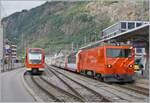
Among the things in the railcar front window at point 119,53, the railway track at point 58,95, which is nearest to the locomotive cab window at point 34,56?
the railcar front window at point 119,53

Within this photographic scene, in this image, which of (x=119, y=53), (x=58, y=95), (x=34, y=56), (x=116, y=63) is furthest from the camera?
(x=34, y=56)

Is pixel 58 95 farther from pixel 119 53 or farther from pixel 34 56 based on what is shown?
pixel 34 56

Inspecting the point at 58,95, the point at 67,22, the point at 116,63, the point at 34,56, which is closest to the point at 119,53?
the point at 116,63

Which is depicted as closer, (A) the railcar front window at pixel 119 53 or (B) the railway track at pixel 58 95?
(B) the railway track at pixel 58 95

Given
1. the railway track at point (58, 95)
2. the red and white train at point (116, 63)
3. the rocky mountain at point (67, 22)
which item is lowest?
the railway track at point (58, 95)

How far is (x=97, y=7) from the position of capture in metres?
190

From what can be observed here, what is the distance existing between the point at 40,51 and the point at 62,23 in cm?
14919

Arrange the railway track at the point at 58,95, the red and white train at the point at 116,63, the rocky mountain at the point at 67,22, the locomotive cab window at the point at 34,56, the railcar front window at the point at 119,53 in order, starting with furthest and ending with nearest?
the rocky mountain at the point at 67,22
the locomotive cab window at the point at 34,56
the railcar front window at the point at 119,53
the red and white train at the point at 116,63
the railway track at the point at 58,95

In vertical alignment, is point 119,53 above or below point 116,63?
above

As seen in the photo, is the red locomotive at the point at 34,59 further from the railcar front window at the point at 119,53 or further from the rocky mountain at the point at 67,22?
the rocky mountain at the point at 67,22

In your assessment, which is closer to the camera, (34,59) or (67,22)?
(34,59)

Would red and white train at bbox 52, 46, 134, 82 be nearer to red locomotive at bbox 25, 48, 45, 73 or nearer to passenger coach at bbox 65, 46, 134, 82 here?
passenger coach at bbox 65, 46, 134, 82

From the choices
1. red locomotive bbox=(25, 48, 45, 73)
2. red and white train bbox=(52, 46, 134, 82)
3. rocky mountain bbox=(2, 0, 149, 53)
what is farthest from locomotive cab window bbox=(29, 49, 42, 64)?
rocky mountain bbox=(2, 0, 149, 53)

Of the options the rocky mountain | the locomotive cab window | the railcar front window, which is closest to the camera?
the railcar front window
